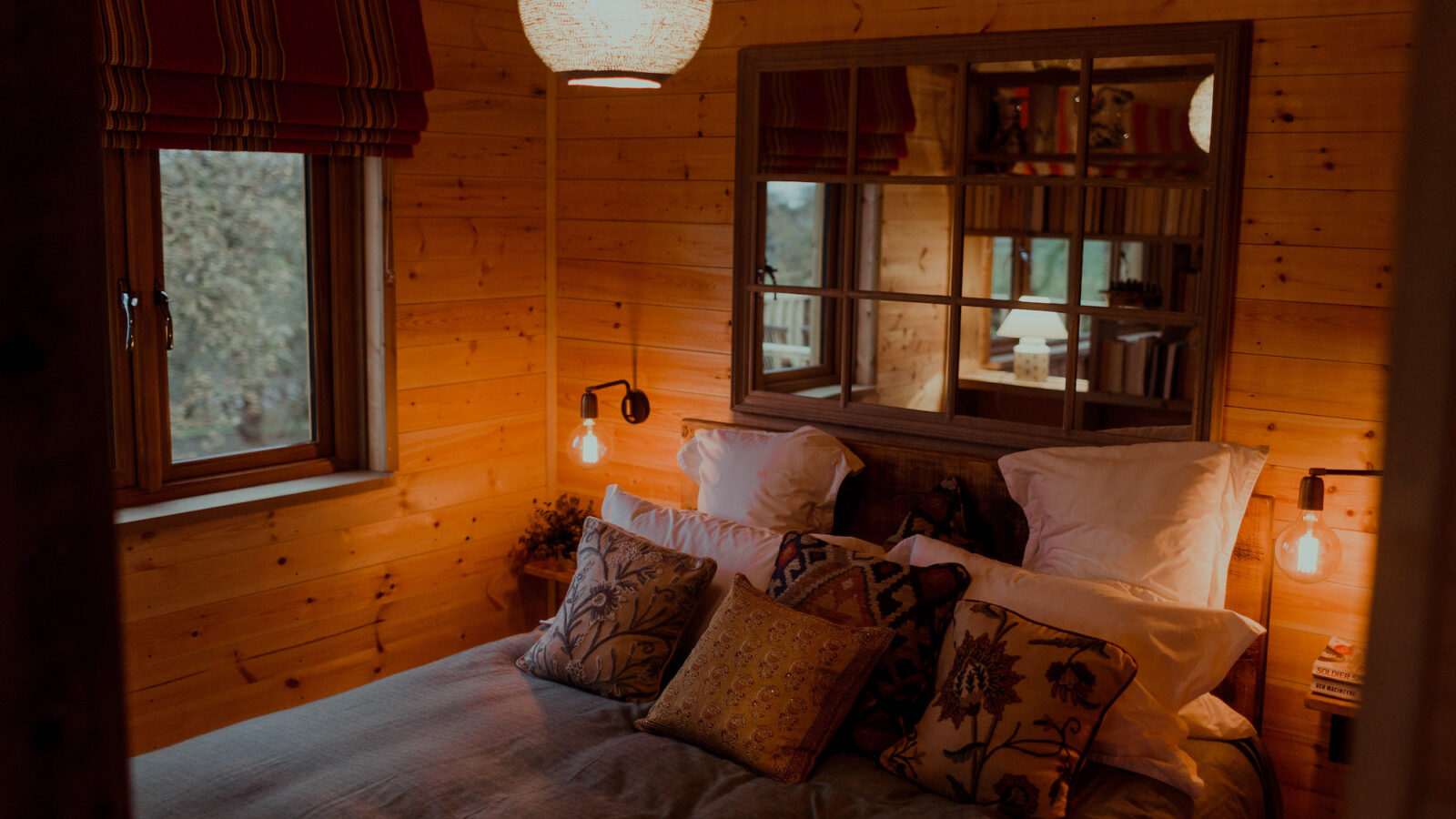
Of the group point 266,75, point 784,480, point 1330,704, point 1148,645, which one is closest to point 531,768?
point 784,480

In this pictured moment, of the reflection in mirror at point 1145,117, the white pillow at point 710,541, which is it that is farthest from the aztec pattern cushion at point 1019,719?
the reflection in mirror at point 1145,117

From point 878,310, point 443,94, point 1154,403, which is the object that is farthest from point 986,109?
point 443,94

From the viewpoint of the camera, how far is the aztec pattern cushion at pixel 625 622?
2729mm

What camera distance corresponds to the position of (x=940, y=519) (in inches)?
118

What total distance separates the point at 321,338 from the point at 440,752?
1.56 m

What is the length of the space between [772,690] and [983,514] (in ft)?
2.89

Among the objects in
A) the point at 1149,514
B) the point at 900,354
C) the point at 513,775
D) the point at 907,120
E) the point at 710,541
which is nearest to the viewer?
the point at 513,775

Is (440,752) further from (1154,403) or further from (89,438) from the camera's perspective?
(89,438)

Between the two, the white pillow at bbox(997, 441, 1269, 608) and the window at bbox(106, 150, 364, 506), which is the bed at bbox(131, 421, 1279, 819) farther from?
the window at bbox(106, 150, 364, 506)

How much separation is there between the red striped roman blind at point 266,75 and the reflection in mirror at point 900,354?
1.37 meters

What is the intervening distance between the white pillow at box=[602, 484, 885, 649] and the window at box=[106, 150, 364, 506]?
3.15ft

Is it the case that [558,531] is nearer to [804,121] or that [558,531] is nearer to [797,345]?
[797,345]

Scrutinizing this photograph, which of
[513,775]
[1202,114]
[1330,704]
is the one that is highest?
[1202,114]

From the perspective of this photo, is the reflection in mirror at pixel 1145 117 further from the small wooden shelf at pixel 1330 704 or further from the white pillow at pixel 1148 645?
the small wooden shelf at pixel 1330 704
